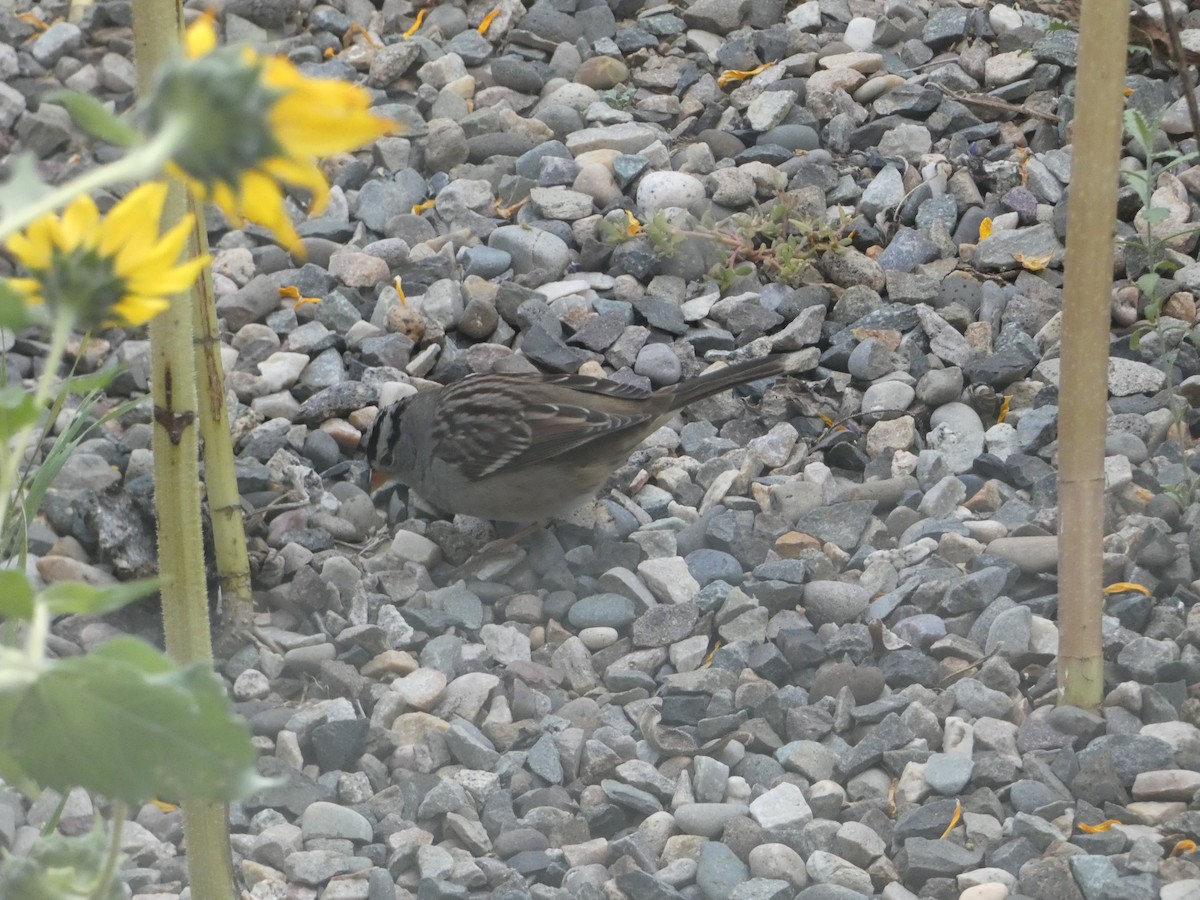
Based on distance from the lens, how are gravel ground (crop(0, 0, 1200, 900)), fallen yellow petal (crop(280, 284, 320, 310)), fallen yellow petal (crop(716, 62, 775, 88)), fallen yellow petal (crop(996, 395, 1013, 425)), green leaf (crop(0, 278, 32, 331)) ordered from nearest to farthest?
green leaf (crop(0, 278, 32, 331)) → gravel ground (crop(0, 0, 1200, 900)) → fallen yellow petal (crop(996, 395, 1013, 425)) → fallen yellow petal (crop(280, 284, 320, 310)) → fallen yellow petal (crop(716, 62, 775, 88))

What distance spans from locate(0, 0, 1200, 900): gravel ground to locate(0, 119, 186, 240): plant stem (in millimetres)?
2306

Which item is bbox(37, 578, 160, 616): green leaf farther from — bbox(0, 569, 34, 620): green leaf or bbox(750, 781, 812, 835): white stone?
bbox(750, 781, 812, 835): white stone

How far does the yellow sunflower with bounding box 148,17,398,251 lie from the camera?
0.69 m

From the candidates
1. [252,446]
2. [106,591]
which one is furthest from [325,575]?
[106,591]

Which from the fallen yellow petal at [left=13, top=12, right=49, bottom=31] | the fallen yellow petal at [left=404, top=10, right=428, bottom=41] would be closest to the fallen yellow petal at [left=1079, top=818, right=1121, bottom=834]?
the fallen yellow petal at [left=404, top=10, right=428, bottom=41]

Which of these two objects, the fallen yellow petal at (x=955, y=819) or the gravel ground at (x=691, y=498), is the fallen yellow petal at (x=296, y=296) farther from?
the fallen yellow petal at (x=955, y=819)

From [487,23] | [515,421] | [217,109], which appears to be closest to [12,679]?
[217,109]

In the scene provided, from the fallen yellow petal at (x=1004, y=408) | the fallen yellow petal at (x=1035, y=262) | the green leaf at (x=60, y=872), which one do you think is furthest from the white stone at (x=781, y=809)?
the fallen yellow petal at (x=1035, y=262)

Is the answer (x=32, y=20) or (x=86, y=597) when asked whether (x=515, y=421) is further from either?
(x=86, y=597)

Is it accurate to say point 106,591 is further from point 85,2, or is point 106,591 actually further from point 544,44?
point 85,2

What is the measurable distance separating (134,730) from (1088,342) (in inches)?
91.8

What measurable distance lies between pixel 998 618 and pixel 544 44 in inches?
134

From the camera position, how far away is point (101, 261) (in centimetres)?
80

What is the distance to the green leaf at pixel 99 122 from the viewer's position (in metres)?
0.68
